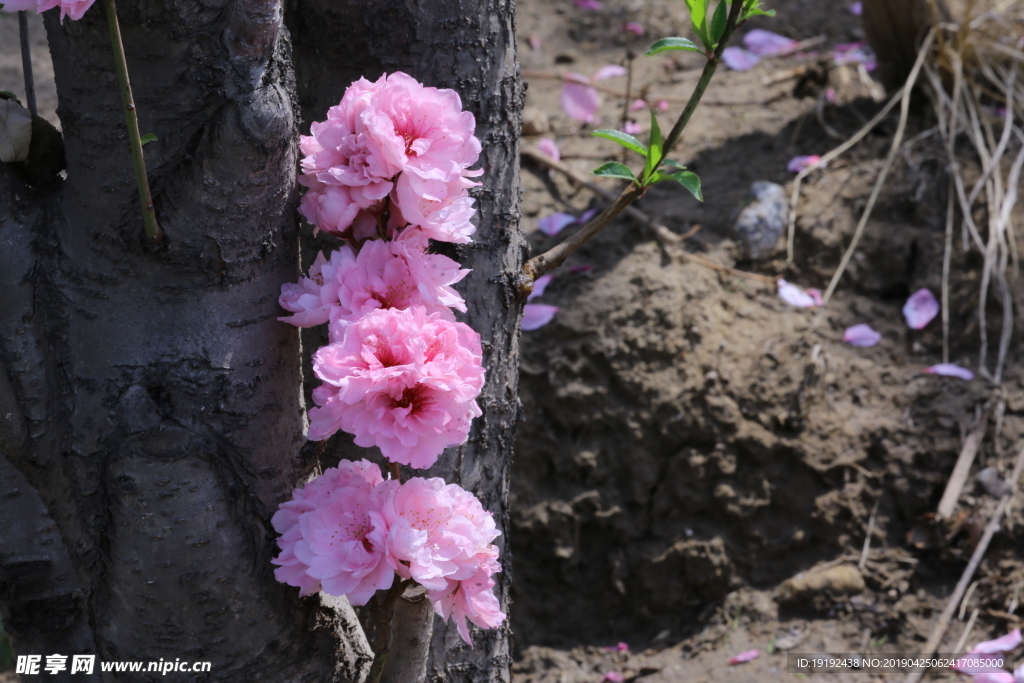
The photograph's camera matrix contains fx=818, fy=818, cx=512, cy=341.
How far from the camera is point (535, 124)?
9.41 ft

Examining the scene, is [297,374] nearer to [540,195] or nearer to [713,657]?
[713,657]

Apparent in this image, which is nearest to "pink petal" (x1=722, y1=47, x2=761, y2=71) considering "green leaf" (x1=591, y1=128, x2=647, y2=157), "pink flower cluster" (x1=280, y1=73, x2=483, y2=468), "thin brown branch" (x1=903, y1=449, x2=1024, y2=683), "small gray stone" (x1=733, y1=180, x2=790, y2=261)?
"small gray stone" (x1=733, y1=180, x2=790, y2=261)

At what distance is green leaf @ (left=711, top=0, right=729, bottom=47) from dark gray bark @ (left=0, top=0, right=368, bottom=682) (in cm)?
57

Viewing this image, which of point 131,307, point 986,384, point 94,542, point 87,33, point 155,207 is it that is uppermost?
point 87,33

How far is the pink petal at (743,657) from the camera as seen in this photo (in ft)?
6.74

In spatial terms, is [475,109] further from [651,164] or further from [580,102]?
[580,102]

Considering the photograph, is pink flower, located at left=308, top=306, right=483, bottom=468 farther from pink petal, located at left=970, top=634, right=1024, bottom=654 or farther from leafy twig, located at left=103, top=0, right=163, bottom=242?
pink petal, located at left=970, top=634, right=1024, bottom=654

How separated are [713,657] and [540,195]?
4.79 feet

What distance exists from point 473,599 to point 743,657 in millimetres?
1338

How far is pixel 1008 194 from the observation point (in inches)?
97.4

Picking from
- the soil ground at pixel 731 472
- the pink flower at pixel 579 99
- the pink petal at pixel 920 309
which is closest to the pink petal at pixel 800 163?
the soil ground at pixel 731 472

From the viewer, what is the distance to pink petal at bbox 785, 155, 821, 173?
265cm

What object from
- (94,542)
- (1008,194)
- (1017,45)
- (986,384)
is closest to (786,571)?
(986,384)

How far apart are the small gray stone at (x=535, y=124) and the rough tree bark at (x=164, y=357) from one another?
1754 millimetres
